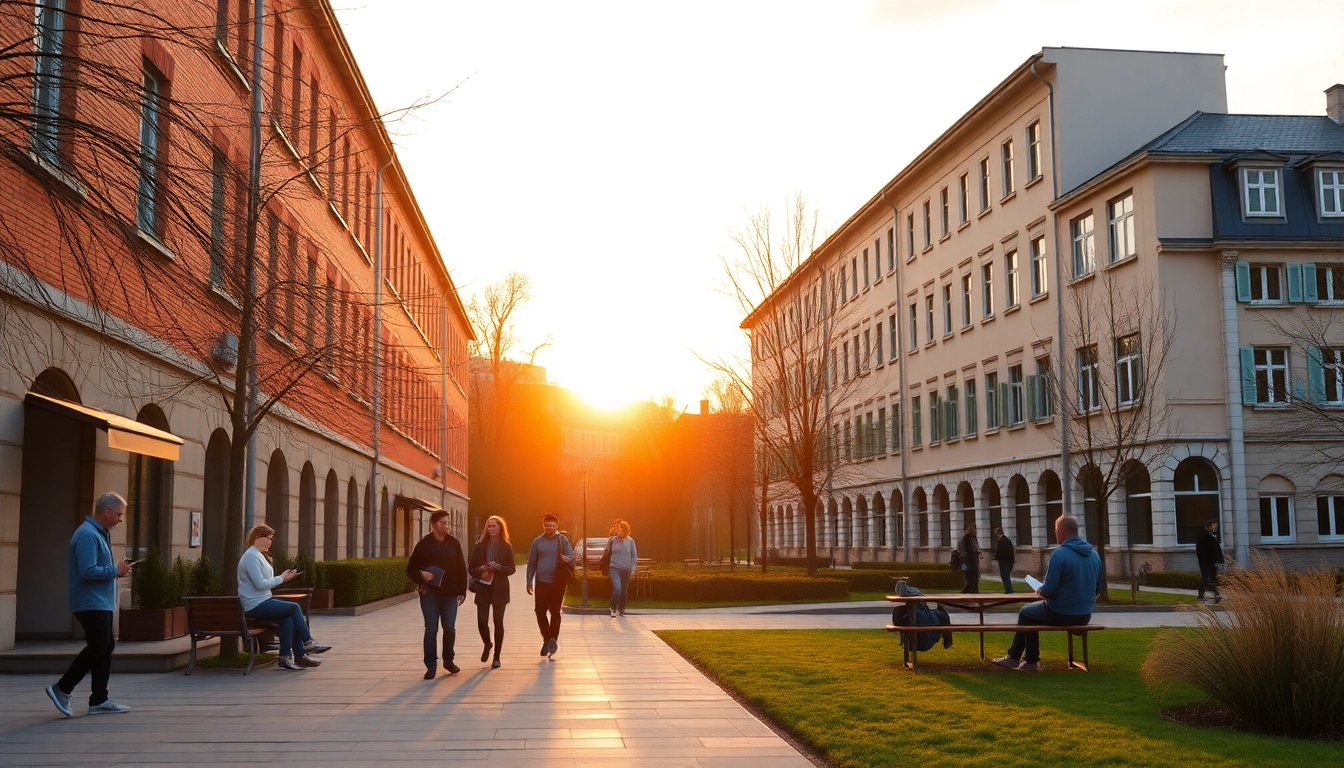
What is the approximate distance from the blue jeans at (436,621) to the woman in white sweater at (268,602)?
4.72 feet

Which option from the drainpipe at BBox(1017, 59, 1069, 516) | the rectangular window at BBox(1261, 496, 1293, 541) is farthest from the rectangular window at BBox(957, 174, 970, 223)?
the rectangular window at BBox(1261, 496, 1293, 541)

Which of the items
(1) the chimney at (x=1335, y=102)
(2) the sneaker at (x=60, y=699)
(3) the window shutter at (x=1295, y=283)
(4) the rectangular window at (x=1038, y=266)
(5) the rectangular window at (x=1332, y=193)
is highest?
(1) the chimney at (x=1335, y=102)

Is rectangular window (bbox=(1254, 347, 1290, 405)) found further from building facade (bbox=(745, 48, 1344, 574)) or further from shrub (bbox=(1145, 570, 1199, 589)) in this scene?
shrub (bbox=(1145, 570, 1199, 589))

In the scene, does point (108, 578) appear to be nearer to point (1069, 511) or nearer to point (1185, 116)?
point (1069, 511)

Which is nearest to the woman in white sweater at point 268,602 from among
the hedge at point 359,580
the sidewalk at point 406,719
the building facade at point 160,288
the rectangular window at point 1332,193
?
the sidewalk at point 406,719

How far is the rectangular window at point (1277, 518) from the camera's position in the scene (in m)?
→ 36.4

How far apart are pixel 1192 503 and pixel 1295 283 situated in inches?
269

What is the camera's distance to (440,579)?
1438 centimetres

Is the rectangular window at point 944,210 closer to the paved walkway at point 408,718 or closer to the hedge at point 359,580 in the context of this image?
the hedge at point 359,580

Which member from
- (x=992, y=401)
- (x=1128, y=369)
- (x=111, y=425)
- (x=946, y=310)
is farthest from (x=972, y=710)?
(x=946, y=310)

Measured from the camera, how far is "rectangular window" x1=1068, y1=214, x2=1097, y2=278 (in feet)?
129

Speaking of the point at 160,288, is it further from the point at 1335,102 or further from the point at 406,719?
the point at 1335,102

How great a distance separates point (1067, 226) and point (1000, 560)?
43.9 ft

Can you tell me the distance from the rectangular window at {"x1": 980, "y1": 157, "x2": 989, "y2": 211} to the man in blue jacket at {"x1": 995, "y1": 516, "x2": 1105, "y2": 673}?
117 ft
